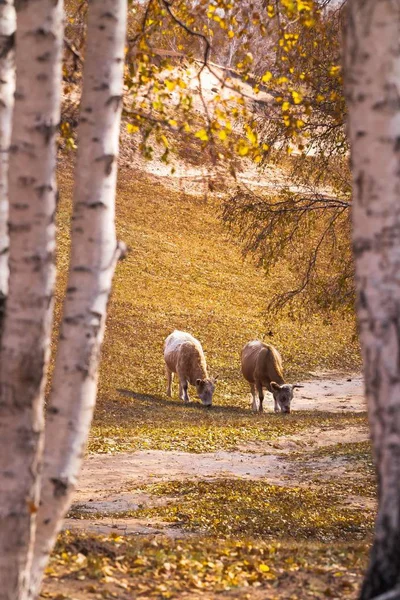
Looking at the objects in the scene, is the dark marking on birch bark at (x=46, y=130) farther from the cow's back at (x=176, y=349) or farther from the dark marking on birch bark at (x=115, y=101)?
the cow's back at (x=176, y=349)

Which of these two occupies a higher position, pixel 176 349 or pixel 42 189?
pixel 42 189

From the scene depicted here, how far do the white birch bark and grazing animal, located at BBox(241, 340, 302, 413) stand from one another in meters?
24.2

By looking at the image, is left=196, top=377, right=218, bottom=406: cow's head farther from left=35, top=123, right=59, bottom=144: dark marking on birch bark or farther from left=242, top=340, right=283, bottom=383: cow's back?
left=35, top=123, right=59, bottom=144: dark marking on birch bark

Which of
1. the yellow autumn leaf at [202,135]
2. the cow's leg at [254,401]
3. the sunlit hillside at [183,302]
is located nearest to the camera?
the yellow autumn leaf at [202,135]

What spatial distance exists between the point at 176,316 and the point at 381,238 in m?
39.0

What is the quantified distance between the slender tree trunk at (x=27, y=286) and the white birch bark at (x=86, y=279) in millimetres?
268

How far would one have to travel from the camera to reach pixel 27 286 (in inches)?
214

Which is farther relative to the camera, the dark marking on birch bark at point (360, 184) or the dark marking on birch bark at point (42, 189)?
the dark marking on birch bark at point (42, 189)

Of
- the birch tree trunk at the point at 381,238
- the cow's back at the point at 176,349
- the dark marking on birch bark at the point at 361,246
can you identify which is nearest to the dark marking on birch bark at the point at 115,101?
the birch tree trunk at the point at 381,238

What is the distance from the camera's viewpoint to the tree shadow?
29703mm

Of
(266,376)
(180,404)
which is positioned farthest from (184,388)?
(266,376)

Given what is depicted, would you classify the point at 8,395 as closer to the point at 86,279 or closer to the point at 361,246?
the point at 86,279

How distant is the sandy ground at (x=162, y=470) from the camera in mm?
13023

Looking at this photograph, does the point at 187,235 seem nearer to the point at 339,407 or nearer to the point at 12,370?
the point at 339,407
